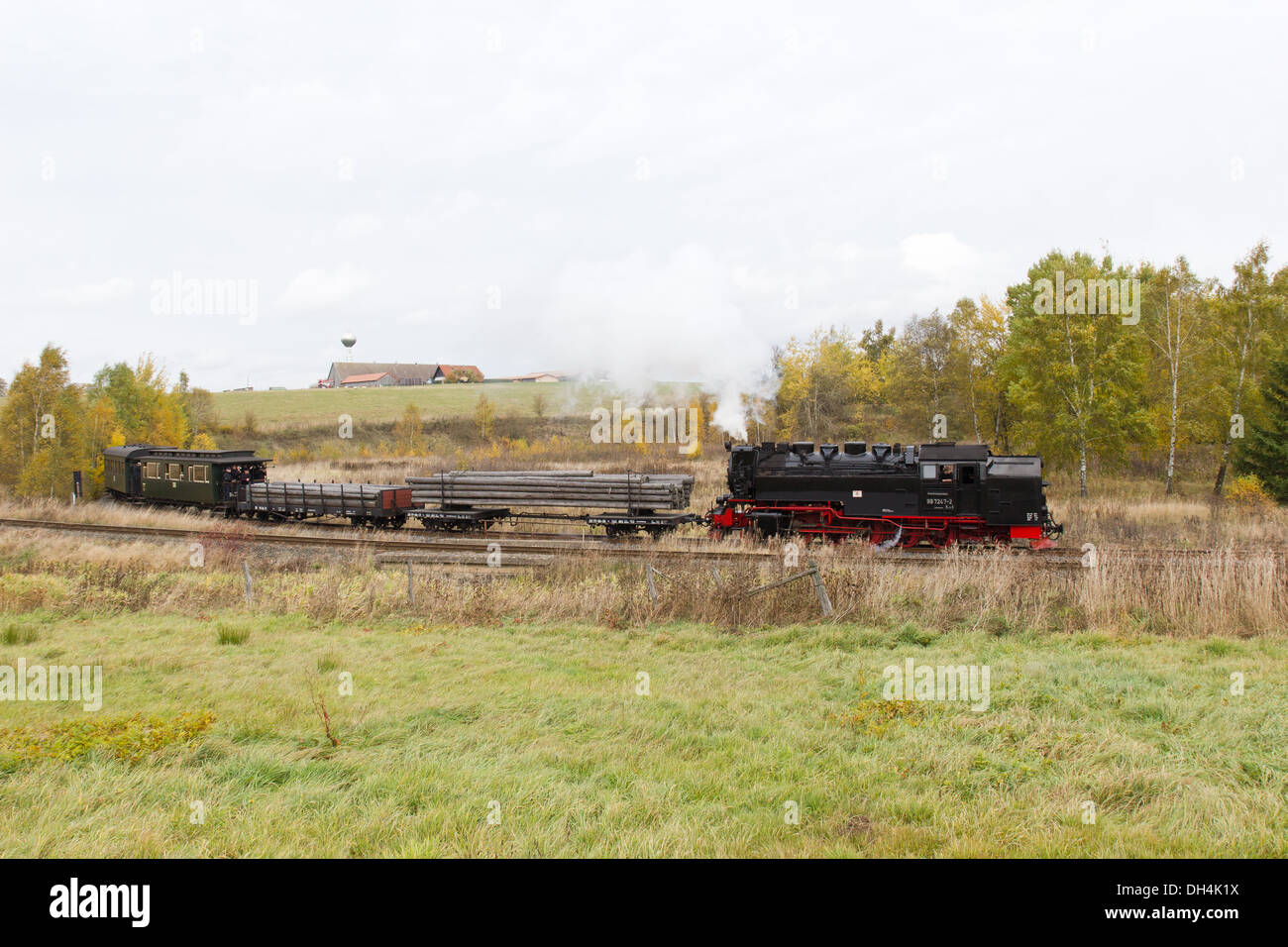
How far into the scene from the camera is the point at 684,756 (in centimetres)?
735

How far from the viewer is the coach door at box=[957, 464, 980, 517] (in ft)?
66.3

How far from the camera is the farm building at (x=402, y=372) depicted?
132 m

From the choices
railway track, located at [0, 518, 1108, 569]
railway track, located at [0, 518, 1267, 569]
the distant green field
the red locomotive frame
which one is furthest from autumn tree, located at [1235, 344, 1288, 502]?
the distant green field

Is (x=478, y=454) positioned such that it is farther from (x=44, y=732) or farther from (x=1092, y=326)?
(x=44, y=732)

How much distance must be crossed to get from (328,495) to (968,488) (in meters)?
22.9

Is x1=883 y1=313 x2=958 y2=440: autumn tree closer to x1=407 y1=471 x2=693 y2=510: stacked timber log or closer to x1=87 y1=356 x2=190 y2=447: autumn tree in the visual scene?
x1=407 y1=471 x2=693 y2=510: stacked timber log

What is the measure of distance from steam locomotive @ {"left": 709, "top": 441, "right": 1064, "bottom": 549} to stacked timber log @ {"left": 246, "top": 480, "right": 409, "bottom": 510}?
1278 cm

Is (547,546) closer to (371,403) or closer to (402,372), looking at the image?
(371,403)

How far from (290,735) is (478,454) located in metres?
44.1

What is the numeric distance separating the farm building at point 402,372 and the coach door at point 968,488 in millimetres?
116662

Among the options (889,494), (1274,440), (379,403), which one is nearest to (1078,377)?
(1274,440)

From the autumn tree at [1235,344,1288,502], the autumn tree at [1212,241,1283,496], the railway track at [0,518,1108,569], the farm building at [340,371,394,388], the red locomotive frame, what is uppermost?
the farm building at [340,371,394,388]

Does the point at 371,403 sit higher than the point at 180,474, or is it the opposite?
the point at 371,403
